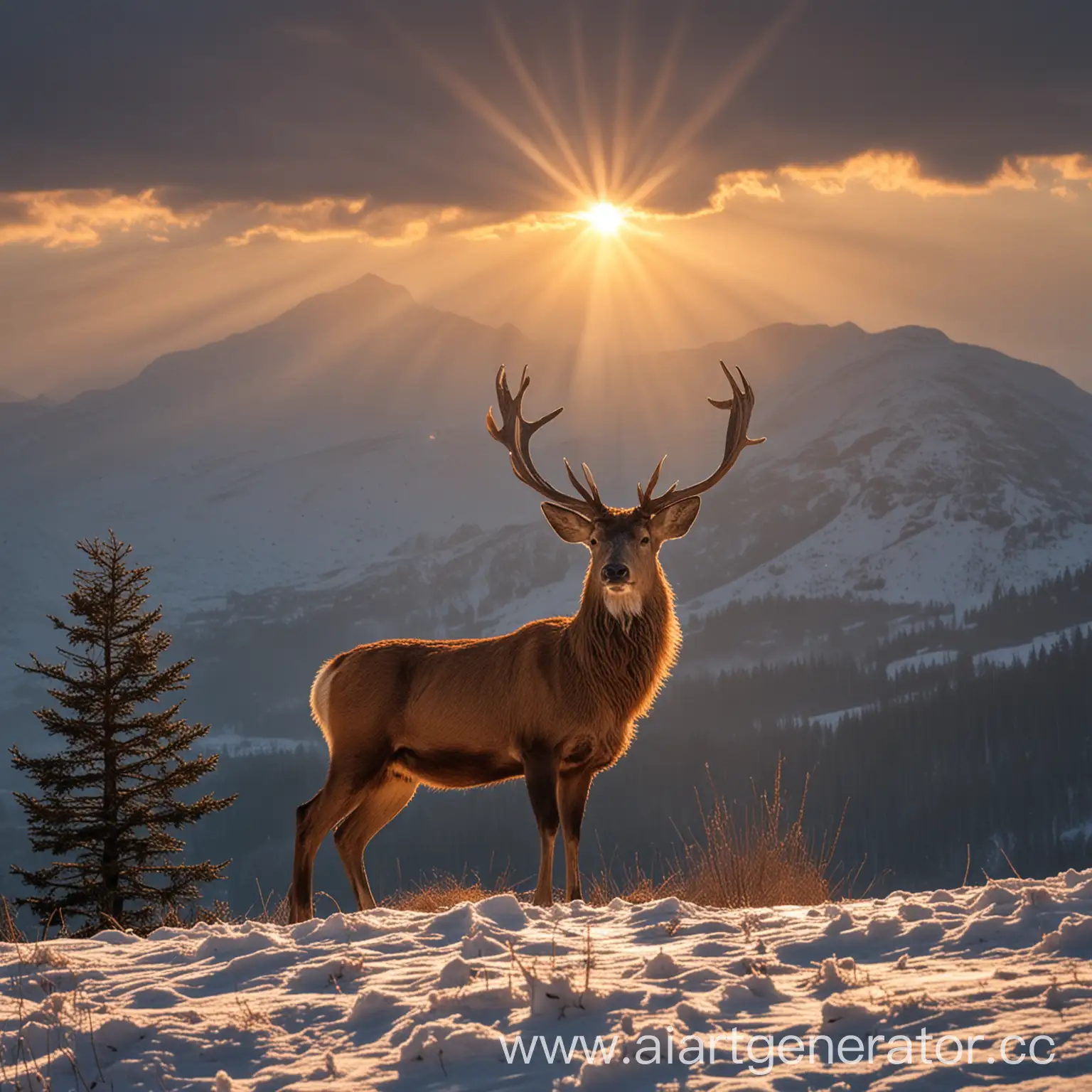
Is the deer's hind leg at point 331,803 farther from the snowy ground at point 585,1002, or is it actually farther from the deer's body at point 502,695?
the snowy ground at point 585,1002

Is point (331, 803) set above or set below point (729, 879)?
above

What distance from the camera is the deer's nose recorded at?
1179 centimetres

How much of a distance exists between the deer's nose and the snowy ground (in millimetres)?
4075

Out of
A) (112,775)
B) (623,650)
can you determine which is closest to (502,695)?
(623,650)

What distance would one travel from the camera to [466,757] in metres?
12.2

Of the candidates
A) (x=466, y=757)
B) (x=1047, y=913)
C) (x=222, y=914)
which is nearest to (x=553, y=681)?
(x=466, y=757)

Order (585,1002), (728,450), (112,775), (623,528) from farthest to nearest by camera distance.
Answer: (112,775)
(728,450)
(623,528)
(585,1002)

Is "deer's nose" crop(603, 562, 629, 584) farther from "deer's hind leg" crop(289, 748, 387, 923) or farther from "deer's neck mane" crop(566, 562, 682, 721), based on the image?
"deer's hind leg" crop(289, 748, 387, 923)

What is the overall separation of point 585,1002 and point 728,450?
8.02 meters

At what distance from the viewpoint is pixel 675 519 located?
41.4 ft

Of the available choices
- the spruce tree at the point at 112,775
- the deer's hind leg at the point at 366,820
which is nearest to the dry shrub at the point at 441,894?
the deer's hind leg at the point at 366,820

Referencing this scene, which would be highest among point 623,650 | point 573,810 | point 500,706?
point 623,650

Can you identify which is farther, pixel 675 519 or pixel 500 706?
pixel 675 519

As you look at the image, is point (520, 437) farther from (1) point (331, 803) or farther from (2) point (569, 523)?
(1) point (331, 803)
